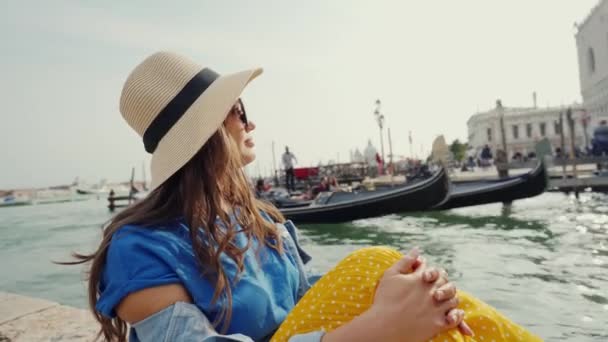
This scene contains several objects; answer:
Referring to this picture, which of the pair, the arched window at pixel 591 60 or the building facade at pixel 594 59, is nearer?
the building facade at pixel 594 59

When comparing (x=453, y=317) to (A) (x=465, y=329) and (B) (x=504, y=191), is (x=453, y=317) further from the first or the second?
(B) (x=504, y=191)

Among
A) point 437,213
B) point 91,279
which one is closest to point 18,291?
point 91,279

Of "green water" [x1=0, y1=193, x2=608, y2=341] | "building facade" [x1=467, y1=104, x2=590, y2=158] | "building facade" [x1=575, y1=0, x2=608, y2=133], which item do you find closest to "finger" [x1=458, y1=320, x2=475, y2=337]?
"green water" [x1=0, y1=193, x2=608, y2=341]

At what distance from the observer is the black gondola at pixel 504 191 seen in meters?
9.59

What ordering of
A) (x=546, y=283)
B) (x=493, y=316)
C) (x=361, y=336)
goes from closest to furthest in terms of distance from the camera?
(x=361, y=336) < (x=493, y=316) < (x=546, y=283)

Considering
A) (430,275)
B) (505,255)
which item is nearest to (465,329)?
(430,275)

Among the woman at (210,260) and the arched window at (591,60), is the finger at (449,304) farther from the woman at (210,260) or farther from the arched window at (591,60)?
the arched window at (591,60)

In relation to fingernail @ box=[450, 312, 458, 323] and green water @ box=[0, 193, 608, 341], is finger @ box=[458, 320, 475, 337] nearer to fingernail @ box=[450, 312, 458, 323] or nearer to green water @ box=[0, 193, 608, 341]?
fingernail @ box=[450, 312, 458, 323]

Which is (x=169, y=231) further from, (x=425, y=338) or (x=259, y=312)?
(x=425, y=338)

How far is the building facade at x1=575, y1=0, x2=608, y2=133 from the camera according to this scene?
3594cm

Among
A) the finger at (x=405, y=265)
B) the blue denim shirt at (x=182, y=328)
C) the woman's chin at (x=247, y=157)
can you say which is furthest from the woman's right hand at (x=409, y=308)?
the woman's chin at (x=247, y=157)

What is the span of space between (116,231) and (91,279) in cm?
11

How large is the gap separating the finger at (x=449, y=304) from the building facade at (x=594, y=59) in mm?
39879

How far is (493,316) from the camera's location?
2.50 feet
